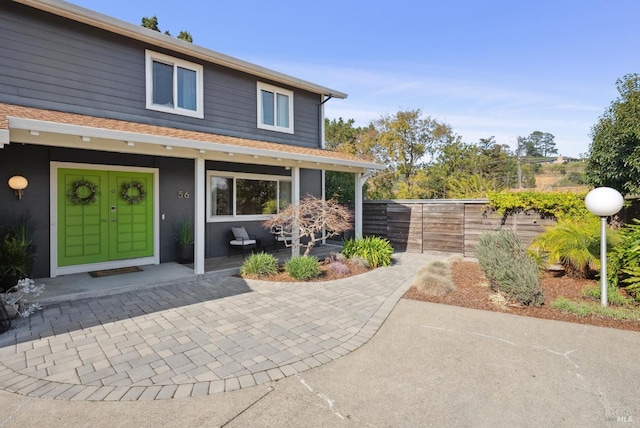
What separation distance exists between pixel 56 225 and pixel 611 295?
10.6 metres

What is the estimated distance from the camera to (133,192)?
8.06 m

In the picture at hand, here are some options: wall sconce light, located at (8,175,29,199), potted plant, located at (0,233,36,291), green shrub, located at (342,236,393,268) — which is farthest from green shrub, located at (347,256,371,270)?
wall sconce light, located at (8,175,29,199)

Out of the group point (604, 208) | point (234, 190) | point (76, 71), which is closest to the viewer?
point (604, 208)

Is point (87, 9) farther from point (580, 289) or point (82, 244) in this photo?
point (580, 289)

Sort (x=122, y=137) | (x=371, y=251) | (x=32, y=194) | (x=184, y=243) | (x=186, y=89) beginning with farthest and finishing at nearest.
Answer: (x=371, y=251) < (x=186, y=89) < (x=184, y=243) < (x=32, y=194) < (x=122, y=137)

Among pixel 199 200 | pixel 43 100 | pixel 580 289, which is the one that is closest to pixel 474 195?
pixel 580 289

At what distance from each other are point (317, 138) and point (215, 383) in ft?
32.2

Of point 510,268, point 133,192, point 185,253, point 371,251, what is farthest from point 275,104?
point 510,268

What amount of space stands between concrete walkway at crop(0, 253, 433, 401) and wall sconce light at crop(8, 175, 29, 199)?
270 centimetres

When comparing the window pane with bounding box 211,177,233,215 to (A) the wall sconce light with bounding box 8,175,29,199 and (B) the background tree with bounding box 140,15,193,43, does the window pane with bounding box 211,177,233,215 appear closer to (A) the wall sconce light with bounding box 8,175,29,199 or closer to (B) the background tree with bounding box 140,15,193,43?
(A) the wall sconce light with bounding box 8,175,29,199

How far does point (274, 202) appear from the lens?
1109cm

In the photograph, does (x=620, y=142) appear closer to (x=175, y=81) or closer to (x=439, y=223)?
(x=439, y=223)

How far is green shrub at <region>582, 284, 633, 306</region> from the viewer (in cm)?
538

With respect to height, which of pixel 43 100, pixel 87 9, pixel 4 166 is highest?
pixel 87 9
